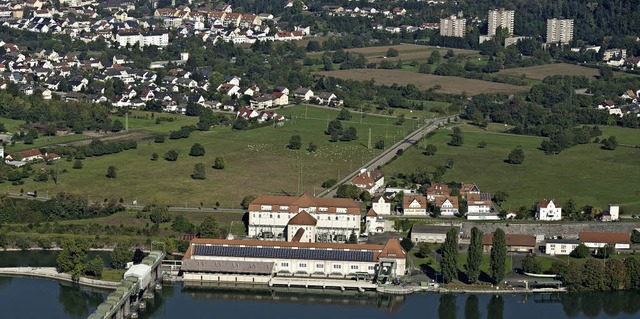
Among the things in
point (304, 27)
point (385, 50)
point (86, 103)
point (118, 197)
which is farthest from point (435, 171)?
point (304, 27)

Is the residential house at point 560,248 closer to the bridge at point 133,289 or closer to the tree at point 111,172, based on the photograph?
the bridge at point 133,289

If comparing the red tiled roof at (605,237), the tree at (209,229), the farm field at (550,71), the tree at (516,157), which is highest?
the tree at (209,229)

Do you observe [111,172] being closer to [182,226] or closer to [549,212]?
[182,226]

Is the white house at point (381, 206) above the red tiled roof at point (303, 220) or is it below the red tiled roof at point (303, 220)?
below

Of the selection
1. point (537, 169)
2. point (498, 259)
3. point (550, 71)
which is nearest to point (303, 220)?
point (498, 259)

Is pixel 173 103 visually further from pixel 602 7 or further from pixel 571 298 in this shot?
pixel 602 7

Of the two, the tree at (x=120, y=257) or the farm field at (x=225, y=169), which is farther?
the farm field at (x=225, y=169)

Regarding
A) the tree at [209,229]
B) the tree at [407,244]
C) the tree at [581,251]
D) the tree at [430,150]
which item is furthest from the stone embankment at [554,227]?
the tree at [430,150]
